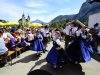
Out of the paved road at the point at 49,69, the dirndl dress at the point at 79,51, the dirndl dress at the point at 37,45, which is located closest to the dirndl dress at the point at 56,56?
the paved road at the point at 49,69

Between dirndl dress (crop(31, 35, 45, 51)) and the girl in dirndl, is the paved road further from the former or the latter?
dirndl dress (crop(31, 35, 45, 51))

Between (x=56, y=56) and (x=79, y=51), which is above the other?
(x=79, y=51)

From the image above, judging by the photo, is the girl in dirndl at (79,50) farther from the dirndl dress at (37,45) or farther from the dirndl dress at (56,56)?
the dirndl dress at (37,45)

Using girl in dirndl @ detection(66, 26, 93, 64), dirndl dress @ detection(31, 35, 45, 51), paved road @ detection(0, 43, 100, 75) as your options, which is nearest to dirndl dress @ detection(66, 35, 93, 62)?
girl in dirndl @ detection(66, 26, 93, 64)

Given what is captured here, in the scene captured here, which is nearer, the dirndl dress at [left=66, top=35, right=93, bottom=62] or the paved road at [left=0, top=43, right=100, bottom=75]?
the paved road at [left=0, top=43, right=100, bottom=75]

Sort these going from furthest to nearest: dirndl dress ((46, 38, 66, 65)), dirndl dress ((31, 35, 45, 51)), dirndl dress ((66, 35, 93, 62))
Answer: dirndl dress ((31, 35, 45, 51))
dirndl dress ((66, 35, 93, 62))
dirndl dress ((46, 38, 66, 65))

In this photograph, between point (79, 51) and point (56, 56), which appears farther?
point (79, 51)

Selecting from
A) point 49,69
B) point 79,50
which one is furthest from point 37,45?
point 79,50

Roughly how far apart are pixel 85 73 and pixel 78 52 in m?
0.87

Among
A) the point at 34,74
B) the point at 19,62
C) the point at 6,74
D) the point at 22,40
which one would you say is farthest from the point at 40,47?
the point at 34,74

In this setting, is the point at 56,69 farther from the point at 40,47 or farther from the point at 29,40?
the point at 29,40

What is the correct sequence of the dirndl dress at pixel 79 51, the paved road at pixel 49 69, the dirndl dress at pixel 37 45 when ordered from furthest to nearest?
the dirndl dress at pixel 37 45 < the dirndl dress at pixel 79 51 < the paved road at pixel 49 69

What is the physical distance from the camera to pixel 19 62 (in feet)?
34.2

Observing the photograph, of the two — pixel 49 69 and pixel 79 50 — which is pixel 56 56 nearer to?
pixel 49 69
